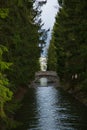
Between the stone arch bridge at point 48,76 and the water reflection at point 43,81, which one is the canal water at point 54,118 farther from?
the stone arch bridge at point 48,76

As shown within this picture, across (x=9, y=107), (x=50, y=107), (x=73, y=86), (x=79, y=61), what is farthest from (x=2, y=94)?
(x=73, y=86)

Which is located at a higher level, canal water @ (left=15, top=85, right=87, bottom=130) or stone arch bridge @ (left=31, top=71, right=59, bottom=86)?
stone arch bridge @ (left=31, top=71, right=59, bottom=86)

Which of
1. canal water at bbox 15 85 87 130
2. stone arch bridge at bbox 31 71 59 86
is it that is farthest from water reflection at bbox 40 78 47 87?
canal water at bbox 15 85 87 130

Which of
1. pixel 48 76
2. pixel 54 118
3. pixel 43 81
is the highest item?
pixel 48 76

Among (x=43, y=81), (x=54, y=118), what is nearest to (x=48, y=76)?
(x=43, y=81)

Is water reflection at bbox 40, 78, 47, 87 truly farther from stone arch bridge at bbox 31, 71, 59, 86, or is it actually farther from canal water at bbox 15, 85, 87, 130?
canal water at bbox 15, 85, 87, 130

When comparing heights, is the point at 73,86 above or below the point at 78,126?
above

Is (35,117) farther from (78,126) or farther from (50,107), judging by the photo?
(50,107)

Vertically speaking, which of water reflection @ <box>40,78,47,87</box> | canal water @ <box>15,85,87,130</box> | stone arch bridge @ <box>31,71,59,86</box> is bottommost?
canal water @ <box>15,85,87,130</box>

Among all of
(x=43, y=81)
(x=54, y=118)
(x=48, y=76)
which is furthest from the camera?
(x=48, y=76)

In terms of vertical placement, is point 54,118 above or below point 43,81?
below

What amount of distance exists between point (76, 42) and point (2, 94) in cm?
2531

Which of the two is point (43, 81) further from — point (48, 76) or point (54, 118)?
point (54, 118)

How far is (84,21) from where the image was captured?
2872 cm
